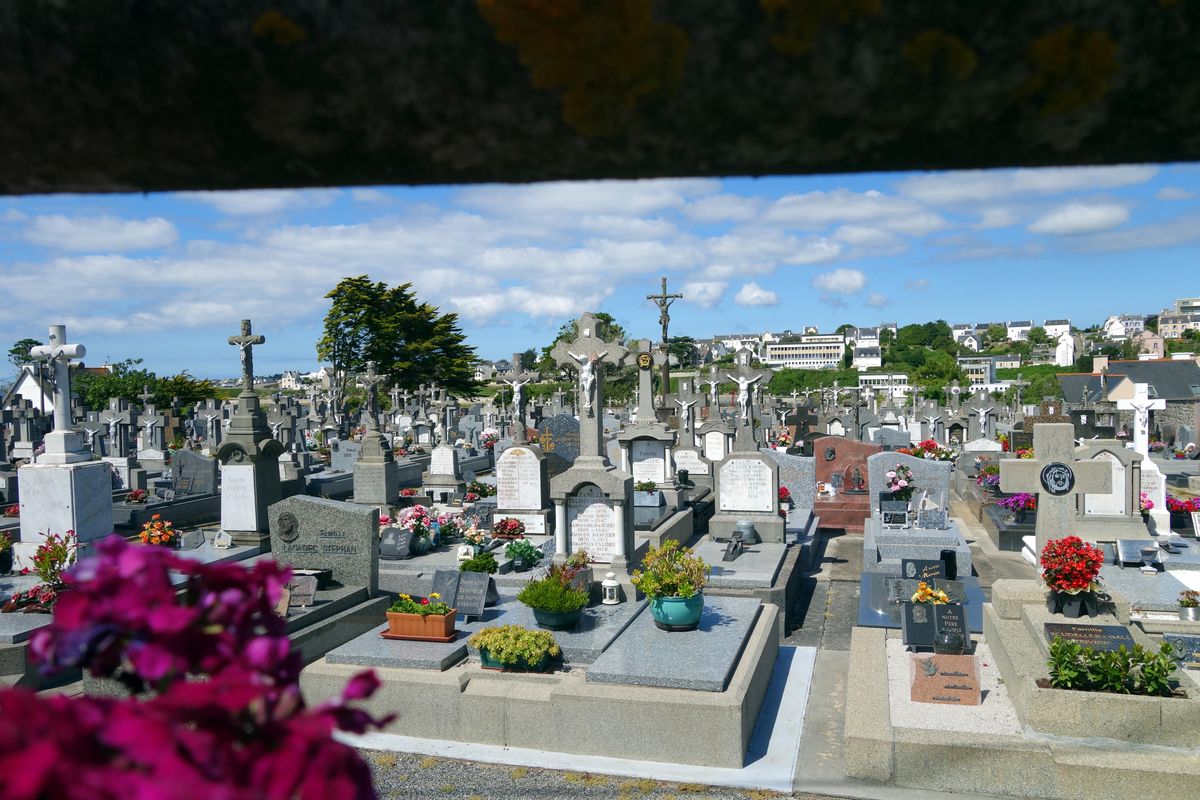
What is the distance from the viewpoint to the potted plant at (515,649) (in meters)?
8.29

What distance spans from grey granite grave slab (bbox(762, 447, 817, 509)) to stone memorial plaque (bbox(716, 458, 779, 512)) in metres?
3.64

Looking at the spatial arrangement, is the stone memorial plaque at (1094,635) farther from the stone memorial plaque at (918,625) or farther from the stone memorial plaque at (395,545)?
the stone memorial plaque at (395,545)

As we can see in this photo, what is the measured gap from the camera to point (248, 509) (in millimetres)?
15961

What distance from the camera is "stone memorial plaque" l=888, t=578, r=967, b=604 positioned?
1019cm

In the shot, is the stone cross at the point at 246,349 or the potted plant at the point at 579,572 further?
the stone cross at the point at 246,349

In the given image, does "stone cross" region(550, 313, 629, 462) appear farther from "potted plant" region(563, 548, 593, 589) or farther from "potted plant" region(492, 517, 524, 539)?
"potted plant" region(563, 548, 593, 589)

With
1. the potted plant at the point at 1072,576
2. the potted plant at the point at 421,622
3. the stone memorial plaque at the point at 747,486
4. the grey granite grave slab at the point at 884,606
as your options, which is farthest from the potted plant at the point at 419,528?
the potted plant at the point at 1072,576

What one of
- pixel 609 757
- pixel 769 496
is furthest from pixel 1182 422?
pixel 609 757

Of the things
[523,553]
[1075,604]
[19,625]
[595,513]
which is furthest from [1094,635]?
[19,625]

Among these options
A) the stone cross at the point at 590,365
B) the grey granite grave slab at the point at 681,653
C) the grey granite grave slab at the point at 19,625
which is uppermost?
the stone cross at the point at 590,365

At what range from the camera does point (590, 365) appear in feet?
49.4

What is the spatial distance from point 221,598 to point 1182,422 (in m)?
46.0

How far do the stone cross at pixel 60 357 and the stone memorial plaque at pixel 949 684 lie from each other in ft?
41.9

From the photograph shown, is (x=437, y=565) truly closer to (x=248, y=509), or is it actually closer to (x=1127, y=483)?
(x=248, y=509)
